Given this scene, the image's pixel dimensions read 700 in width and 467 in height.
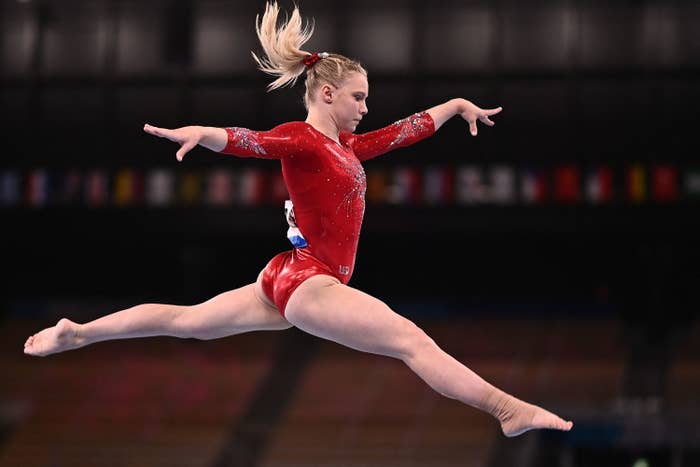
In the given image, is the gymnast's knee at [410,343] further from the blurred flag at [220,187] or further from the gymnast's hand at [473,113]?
the blurred flag at [220,187]

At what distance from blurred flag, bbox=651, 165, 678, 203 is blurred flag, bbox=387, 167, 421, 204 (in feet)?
9.30

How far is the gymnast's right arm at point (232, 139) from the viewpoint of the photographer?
364 cm

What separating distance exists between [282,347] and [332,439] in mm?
2447

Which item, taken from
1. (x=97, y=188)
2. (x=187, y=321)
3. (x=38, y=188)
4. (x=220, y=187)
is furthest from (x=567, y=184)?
(x=187, y=321)

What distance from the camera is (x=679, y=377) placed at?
11852 mm

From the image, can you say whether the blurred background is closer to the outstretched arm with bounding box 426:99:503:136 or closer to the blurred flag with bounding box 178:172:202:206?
the blurred flag with bounding box 178:172:202:206

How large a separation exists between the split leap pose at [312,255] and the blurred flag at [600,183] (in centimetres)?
797

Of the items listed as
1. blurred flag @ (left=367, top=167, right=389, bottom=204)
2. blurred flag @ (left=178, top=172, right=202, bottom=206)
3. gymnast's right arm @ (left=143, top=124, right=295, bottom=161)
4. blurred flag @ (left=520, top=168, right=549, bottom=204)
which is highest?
gymnast's right arm @ (left=143, top=124, right=295, bottom=161)

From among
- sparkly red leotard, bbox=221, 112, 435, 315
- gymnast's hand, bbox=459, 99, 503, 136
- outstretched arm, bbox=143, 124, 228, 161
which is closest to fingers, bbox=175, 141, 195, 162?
outstretched arm, bbox=143, 124, 228, 161

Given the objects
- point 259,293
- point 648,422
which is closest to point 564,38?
point 648,422

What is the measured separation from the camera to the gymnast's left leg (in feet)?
12.4

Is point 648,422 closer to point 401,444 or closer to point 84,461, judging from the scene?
point 401,444

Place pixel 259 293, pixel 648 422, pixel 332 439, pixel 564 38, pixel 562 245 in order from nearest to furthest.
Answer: pixel 259 293 → pixel 648 422 → pixel 332 439 → pixel 564 38 → pixel 562 245

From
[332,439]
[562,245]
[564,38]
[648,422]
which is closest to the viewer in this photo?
[648,422]
